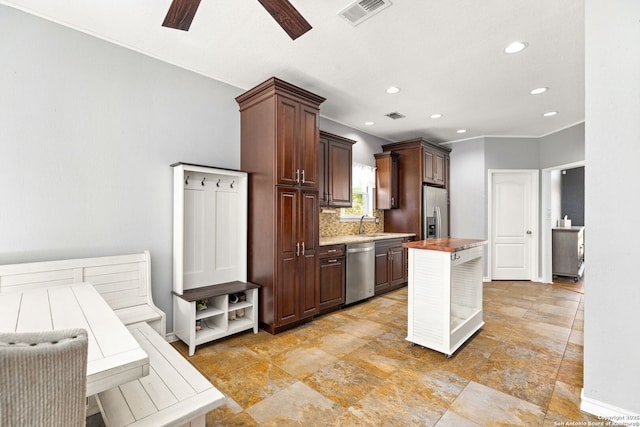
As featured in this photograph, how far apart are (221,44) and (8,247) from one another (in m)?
2.40

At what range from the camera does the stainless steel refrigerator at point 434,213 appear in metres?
5.57

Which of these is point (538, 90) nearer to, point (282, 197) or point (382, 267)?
point (382, 267)

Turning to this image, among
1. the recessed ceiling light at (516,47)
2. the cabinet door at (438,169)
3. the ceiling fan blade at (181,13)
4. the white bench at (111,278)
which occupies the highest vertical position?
the recessed ceiling light at (516,47)

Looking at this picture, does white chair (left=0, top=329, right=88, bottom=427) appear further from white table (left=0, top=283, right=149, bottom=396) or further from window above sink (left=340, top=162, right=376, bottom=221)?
window above sink (left=340, top=162, right=376, bottom=221)

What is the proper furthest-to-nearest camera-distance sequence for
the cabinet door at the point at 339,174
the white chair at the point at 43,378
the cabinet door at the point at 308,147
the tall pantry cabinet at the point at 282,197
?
the cabinet door at the point at 339,174 → the cabinet door at the point at 308,147 → the tall pantry cabinet at the point at 282,197 → the white chair at the point at 43,378

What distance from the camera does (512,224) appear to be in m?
6.01

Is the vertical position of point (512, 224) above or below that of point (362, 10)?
below

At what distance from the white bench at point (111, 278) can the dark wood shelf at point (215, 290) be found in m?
0.29

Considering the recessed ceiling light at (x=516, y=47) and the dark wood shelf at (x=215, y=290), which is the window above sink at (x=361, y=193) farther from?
the recessed ceiling light at (x=516, y=47)

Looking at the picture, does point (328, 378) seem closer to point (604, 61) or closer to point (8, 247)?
point (8, 247)

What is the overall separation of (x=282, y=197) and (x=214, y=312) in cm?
137

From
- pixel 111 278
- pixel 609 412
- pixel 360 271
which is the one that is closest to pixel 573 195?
pixel 360 271

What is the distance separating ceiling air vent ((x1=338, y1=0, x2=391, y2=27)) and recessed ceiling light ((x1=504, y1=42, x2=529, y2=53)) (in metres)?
1.39

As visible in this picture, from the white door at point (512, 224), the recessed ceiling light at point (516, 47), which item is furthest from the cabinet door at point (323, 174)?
the white door at point (512, 224)
